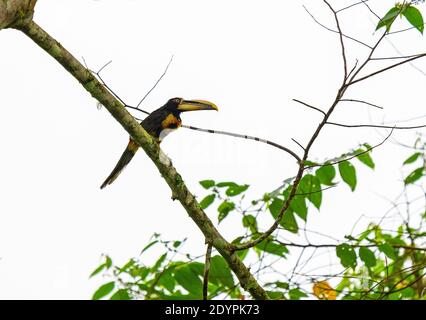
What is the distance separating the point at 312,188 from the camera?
3877mm

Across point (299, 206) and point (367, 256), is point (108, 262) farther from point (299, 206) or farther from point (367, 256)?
point (367, 256)

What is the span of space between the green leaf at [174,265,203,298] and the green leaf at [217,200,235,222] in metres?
0.37

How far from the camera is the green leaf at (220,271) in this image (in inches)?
147

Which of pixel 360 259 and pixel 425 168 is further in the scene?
pixel 425 168

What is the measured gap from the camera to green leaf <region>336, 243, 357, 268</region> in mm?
3693

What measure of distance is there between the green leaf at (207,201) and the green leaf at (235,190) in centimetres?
9

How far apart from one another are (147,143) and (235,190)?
79cm

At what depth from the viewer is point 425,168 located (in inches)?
181

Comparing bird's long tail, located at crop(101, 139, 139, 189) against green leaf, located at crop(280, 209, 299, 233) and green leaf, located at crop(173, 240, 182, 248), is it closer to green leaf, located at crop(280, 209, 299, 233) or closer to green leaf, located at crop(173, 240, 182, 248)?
green leaf, located at crop(173, 240, 182, 248)

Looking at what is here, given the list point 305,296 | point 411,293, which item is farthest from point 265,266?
point 411,293

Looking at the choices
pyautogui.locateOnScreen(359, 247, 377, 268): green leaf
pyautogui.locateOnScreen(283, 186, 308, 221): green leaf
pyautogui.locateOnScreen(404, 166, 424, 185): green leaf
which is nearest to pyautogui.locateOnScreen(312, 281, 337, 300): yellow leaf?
pyautogui.locateOnScreen(359, 247, 377, 268): green leaf

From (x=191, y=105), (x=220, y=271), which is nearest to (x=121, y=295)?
(x=220, y=271)
